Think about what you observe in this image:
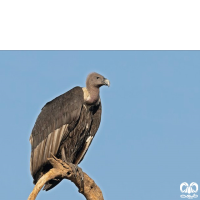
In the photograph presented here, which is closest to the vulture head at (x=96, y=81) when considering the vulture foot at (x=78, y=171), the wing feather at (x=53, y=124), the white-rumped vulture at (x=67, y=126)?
A: the white-rumped vulture at (x=67, y=126)

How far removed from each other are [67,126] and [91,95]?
981 millimetres

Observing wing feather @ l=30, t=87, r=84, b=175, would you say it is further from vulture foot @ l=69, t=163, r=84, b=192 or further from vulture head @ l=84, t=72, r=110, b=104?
vulture foot @ l=69, t=163, r=84, b=192

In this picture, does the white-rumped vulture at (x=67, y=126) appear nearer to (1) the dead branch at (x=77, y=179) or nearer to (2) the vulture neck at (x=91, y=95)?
(2) the vulture neck at (x=91, y=95)

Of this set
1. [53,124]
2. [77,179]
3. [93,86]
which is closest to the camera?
[77,179]

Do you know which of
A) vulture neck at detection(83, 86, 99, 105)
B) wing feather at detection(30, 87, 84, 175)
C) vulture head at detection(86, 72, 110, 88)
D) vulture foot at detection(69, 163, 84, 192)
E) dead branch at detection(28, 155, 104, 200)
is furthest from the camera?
vulture head at detection(86, 72, 110, 88)

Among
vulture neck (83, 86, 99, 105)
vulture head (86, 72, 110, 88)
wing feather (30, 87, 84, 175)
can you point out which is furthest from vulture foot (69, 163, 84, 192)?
vulture head (86, 72, 110, 88)

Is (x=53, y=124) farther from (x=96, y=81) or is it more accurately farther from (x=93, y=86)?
(x=96, y=81)

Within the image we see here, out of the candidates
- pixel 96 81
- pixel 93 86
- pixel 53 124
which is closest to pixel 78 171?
pixel 53 124

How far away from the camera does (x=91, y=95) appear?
13.6 meters

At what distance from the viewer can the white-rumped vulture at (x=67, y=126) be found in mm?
13391

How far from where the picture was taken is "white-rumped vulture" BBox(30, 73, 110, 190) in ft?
43.9

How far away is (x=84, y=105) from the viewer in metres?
13.5

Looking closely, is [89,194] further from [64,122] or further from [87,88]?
[87,88]

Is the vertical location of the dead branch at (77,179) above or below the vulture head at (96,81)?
below
